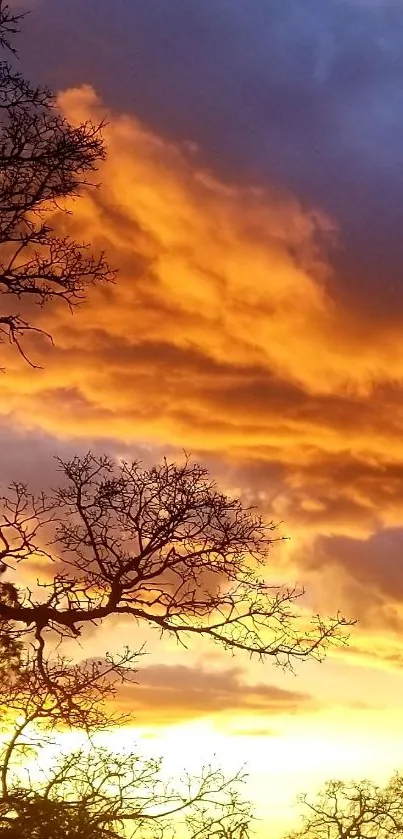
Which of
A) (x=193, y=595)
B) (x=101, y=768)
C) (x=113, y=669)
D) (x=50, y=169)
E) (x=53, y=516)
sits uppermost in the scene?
(x=50, y=169)

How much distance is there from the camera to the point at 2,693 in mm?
14102

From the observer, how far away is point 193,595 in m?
14.3

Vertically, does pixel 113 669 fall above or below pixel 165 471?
below

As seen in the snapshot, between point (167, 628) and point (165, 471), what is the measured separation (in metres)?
1.98

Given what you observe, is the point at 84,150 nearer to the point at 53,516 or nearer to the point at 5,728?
the point at 53,516

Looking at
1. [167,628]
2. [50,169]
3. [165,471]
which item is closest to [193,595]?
[167,628]

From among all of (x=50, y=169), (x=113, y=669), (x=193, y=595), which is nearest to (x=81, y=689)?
(x=113, y=669)

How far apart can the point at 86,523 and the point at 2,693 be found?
7.63 feet

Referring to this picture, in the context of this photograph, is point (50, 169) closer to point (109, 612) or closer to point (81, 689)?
point (109, 612)

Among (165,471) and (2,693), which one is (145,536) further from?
(2,693)

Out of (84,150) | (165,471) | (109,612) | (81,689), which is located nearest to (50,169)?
(84,150)

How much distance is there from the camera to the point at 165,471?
46.7 feet

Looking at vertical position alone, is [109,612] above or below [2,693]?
above

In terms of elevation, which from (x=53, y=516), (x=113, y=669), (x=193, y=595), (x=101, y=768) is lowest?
(x=101, y=768)
